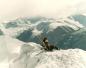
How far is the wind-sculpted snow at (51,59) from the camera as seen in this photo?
2036cm

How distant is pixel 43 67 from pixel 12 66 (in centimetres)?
446

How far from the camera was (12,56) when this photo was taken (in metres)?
26.0

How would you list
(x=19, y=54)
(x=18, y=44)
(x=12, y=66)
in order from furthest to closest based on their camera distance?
(x=18, y=44) → (x=19, y=54) → (x=12, y=66)

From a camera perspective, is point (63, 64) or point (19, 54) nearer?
point (63, 64)

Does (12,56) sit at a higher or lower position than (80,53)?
lower

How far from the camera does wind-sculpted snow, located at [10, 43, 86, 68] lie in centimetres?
2036

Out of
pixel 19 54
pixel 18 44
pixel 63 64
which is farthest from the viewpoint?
pixel 18 44

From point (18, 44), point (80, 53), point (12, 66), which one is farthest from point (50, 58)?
point (18, 44)

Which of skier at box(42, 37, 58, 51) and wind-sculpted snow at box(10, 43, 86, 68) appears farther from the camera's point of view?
skier at box(42, 37, 58, 51)

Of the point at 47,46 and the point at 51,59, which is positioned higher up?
the point at 51,59

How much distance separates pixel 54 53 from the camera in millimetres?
21891

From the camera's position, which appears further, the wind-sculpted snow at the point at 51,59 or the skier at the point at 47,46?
the skier at the point at 47,46

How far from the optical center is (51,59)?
21062 millimetres

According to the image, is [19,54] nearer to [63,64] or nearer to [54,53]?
[54,53]
